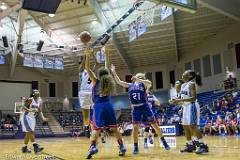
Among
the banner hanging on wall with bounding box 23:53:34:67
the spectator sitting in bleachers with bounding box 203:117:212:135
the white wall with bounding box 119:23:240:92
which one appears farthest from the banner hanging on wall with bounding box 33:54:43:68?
the white wall with bounding box 119:23:240:92

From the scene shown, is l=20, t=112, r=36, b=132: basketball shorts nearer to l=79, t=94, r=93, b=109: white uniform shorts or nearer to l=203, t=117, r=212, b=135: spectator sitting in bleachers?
l=79, t=94, r=93, b=109: white uniform shorts

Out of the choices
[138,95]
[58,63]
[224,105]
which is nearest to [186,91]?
[138,95]

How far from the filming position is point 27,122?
728 centimetres

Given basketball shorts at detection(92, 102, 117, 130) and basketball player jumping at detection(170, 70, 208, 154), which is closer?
basketball shorts at detection(92, 102, 117, 130)

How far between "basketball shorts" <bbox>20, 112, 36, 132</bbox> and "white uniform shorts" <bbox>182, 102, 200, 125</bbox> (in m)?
3.32

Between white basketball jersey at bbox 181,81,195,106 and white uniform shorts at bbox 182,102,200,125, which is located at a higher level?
white basketball jersey at bbox 181,81,195,106

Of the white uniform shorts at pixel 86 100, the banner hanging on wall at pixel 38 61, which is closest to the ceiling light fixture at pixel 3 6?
the banner hanging on wall at pixel 38 61

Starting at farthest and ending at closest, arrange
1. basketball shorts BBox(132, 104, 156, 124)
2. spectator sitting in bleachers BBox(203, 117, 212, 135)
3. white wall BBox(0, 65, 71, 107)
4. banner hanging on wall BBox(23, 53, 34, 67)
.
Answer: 1. white wall BBox(0, 65, 71, 107)
2. banner hanging on wall BBox(23, 53, 34, 67)
3. spectator sitting in bleachers BBox(203, 117, 212, 135)
4. basketball shorts BBox(132, 104, 156, 124)

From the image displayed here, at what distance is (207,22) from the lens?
2383 centimetres

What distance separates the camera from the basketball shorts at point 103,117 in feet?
17.7

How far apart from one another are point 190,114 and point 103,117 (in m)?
1.59

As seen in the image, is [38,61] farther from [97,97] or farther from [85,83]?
[97,97]

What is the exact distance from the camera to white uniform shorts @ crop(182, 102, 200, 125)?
589 cm

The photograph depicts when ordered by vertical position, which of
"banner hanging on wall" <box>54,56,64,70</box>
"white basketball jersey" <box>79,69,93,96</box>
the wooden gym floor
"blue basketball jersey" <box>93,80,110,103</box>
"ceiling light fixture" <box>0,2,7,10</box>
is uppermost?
"ceiling light fixture" <box>0,2,7,10</box>
